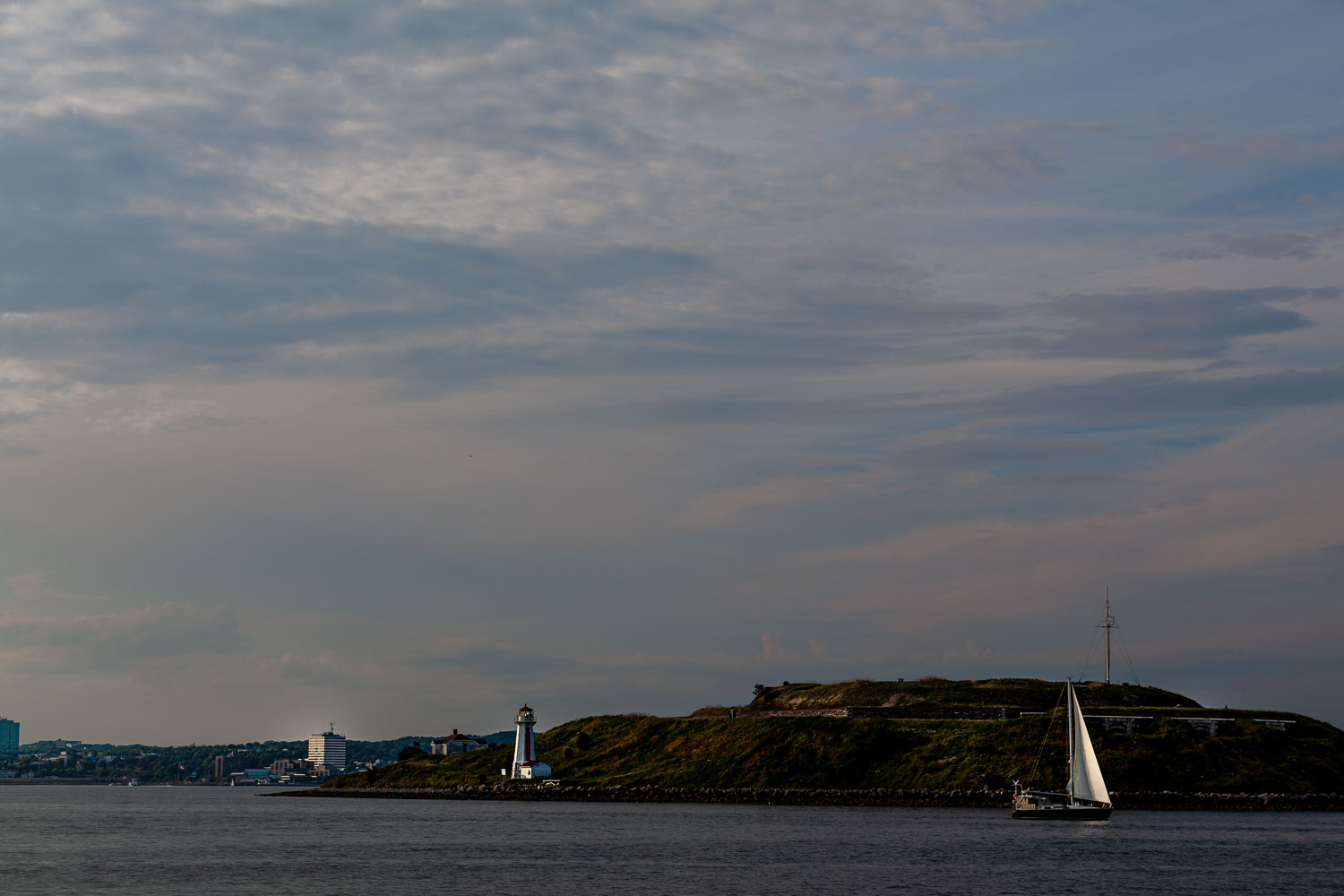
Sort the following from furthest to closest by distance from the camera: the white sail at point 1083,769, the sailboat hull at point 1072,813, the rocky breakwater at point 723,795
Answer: the rocky breakwater at point 723,795 → the white sail at point 1083,769 → the sailboat hull at point 1072,813

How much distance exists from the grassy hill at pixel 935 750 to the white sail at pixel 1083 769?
1153 cm

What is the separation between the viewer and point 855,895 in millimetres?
58156

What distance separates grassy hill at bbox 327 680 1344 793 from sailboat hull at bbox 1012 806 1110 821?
1239 centimetres

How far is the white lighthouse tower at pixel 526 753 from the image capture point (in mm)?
140375

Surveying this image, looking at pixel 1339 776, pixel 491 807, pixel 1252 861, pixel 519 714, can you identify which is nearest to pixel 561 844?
pixel 1252 861

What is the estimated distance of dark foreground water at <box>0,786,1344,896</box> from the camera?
6244 cm

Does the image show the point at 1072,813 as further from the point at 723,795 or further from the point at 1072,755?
the point at 723,795

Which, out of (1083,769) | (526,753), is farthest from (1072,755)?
(526,753)

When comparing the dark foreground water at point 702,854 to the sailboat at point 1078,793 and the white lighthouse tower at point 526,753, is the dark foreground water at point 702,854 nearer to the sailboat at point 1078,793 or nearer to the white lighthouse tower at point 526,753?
the sailboat at point 1078,793

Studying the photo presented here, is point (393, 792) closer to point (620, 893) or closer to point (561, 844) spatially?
point (561, 844)

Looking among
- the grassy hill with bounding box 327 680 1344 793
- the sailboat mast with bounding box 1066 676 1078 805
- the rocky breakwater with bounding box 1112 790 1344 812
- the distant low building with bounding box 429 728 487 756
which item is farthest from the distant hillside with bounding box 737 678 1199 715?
the distant low building with bounding box 429 728 487 756

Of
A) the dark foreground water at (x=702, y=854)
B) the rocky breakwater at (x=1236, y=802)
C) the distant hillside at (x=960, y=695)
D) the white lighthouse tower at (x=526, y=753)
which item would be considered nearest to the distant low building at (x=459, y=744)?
the white lighthouse tower at (x=526, y=753)

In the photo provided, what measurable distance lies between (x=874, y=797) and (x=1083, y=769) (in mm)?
21774

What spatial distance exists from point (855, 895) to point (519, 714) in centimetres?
8568
